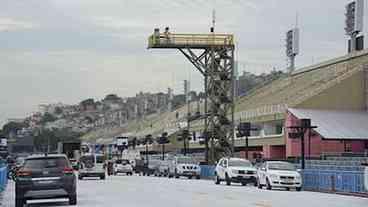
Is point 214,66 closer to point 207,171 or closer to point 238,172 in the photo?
point 207,171

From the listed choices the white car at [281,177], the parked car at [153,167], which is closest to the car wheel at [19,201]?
the white car at [281,177]

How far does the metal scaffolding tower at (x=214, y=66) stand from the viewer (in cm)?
7081

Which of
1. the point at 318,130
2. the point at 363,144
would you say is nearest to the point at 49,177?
the point at 318,130

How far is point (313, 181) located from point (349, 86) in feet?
109

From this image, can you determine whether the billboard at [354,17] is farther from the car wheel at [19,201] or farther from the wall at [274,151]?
the car wheel at [19,201]

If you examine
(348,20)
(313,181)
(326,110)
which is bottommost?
(313,181)

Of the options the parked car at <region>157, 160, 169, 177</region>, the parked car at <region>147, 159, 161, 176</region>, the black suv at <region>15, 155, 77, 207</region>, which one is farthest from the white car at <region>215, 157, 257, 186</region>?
the parked car at <region>147, 159, 161, 176</region>

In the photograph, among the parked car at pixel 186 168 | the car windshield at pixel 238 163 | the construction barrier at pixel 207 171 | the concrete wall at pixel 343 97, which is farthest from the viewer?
the concrete wall at pixel 343 97

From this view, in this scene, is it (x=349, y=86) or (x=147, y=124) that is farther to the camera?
(x=147, y=124)

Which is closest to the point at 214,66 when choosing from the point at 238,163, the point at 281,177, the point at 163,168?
the point at 163,168

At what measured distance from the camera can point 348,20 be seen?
84.0 metres

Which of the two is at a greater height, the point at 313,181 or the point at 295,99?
the point at 295,99

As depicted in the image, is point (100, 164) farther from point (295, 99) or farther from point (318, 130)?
point (295, 99)

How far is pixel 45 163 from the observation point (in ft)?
79.3
